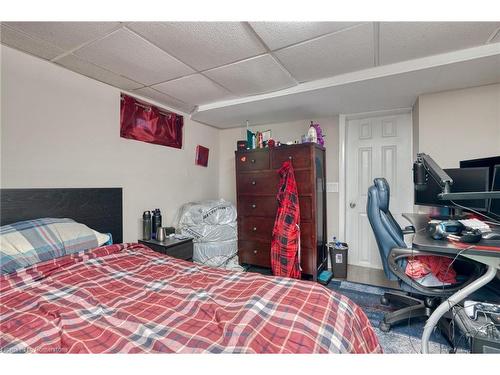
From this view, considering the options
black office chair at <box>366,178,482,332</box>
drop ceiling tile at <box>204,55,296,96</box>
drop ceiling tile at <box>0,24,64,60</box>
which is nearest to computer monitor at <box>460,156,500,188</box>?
black office chair at <box>366,178,482,332</box>

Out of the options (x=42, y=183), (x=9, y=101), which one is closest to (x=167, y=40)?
(x=9, y=101)

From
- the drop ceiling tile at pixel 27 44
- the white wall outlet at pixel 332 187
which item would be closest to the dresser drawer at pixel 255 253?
the white wall outlet at pixel 332 187

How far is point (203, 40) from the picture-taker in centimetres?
160

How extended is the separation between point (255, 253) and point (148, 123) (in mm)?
2079

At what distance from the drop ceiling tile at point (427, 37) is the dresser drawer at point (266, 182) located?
1.31m

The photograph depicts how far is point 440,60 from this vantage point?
178cm

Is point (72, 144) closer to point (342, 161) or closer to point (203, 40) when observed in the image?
point (203, 40)

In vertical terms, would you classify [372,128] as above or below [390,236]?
above

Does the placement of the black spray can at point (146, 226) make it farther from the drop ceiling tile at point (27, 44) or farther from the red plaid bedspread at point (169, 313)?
the drop ceiling tile at point (27, 44)

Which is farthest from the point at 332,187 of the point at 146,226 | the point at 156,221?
the point at 146,226

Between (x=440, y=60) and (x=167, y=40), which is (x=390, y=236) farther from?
(x=167, y=40)

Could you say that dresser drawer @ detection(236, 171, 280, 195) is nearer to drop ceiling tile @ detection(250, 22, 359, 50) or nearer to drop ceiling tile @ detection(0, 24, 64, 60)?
drop ceiling tile @ detection(250, 22, 359, 50)

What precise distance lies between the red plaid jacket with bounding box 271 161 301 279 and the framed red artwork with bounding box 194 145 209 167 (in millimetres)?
1380
